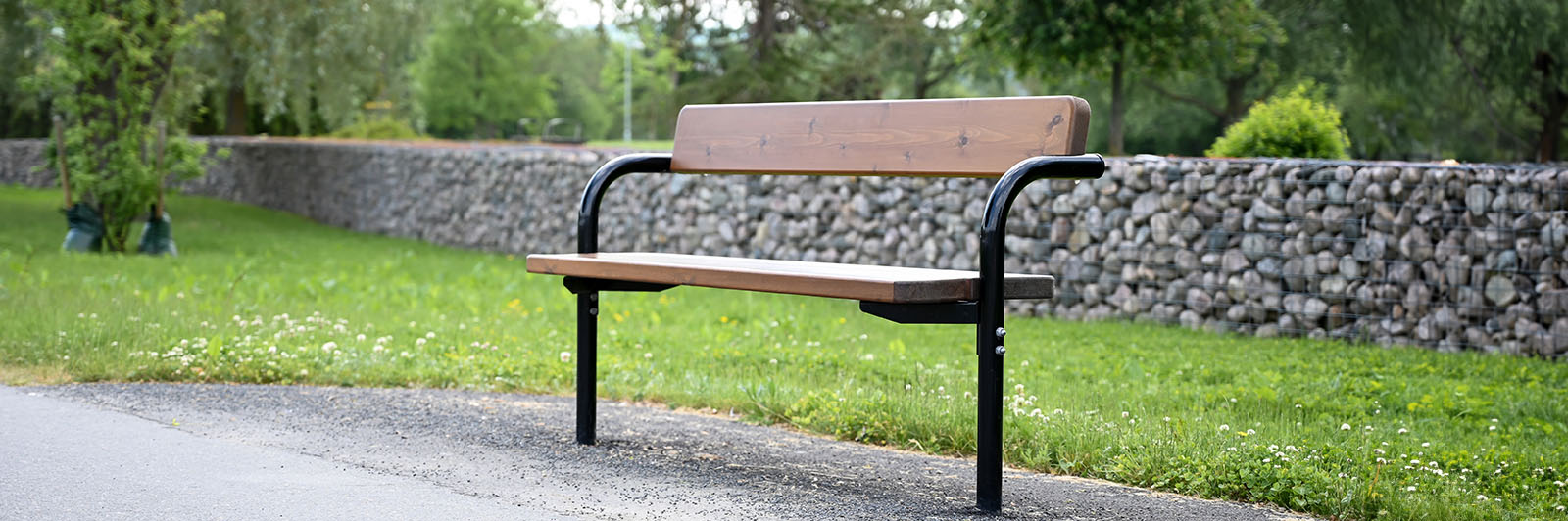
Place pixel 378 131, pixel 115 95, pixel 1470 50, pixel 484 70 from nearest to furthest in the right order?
pixel 115 95 → pixel 1470 50 → pixel 378 131 → pixel 484 70

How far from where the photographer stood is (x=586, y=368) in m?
4.16

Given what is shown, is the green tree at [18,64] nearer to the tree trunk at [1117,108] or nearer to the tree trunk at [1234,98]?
the tree trunk at [1117,108]

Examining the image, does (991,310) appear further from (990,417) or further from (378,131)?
(378,131)

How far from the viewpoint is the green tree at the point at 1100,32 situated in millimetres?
14648

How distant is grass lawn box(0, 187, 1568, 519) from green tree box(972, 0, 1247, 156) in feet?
21.6

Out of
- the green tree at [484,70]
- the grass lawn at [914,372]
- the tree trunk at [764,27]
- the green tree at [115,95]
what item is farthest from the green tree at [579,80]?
the grass lawn at [914,372]

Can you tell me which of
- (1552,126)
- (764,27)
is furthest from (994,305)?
(764,27)

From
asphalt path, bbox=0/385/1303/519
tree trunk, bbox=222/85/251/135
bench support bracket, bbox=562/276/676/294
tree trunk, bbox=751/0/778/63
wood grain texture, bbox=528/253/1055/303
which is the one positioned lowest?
asphalt path, bbox=0/385/1303/519

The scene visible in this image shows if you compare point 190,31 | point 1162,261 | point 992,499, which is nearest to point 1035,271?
point 1162,261

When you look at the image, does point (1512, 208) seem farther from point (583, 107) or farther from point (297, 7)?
point (583, 107)

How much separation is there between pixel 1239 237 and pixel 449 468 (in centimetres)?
571

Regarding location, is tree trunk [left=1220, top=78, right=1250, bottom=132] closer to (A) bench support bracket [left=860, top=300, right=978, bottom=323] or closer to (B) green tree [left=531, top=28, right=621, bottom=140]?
(A) bench support bracket [left=860, top=300, right=978, bottom=323]

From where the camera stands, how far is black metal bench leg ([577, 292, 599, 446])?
412cm

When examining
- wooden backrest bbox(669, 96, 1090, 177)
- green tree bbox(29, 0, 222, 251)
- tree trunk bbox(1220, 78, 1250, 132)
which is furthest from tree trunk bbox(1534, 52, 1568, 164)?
wooden backrest bbox(669, 96, 1090, 177)
